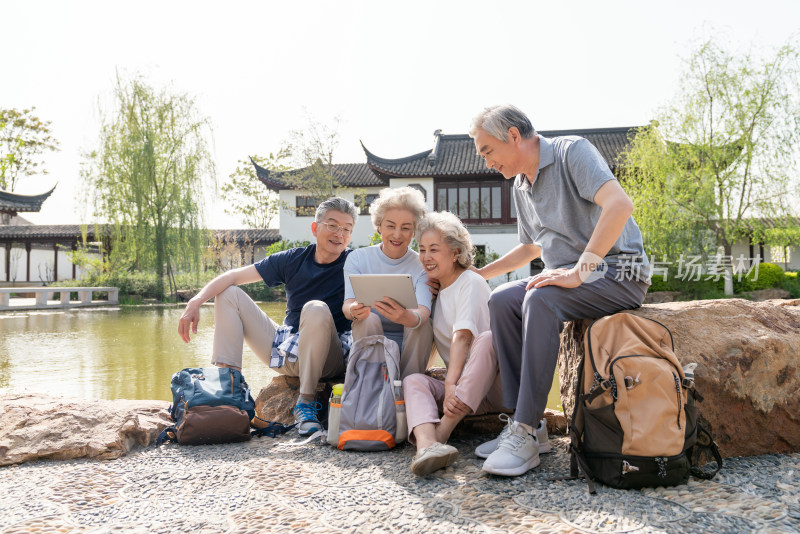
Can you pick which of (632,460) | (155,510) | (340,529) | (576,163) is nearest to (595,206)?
(576,163)

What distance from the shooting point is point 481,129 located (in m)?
2.16

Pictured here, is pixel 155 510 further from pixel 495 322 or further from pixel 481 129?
pixel 481 129

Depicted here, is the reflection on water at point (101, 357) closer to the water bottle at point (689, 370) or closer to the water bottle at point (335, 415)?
the water bottle at point (335, 415)

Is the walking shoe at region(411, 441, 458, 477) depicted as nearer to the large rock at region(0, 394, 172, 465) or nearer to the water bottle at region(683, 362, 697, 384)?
the water bottle at region(683, 362, 697, 384)

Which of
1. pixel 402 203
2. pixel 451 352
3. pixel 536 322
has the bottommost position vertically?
pixel 451 352

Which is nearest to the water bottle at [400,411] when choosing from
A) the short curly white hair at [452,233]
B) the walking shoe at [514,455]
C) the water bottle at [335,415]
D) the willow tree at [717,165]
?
the water bottle at [335,415]

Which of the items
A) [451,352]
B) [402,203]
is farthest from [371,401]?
[402,203]

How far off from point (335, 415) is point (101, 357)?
5.01 meters

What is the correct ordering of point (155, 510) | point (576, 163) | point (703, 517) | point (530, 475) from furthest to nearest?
point (576, 163) < point (530, 475) < point (155, 510) < point (703, 517)

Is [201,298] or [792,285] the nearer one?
[201,298]

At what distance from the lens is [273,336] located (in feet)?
9.53

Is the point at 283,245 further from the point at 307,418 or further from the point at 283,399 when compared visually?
the point at 307,418

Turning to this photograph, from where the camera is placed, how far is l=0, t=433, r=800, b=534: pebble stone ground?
154 centimetres

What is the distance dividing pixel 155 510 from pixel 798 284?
15.3 metres
